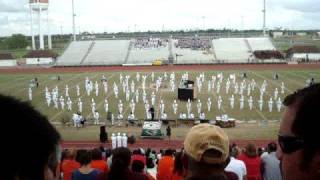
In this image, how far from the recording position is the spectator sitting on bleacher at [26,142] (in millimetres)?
1469

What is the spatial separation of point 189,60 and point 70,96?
34712 millimetres

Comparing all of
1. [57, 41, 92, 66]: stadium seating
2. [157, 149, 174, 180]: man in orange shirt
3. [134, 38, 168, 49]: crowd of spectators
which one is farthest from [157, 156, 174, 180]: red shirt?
[134, 38, 168, 49]: crowd of spectators

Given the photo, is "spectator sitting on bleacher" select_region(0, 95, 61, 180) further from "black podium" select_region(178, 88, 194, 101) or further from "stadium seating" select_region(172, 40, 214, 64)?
"stadium seating" select_region(172, 40, 214, 64)

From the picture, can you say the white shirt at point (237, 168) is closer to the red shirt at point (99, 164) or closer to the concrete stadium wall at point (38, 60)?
the red shirt at point (99, 164)

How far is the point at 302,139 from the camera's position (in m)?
1.87

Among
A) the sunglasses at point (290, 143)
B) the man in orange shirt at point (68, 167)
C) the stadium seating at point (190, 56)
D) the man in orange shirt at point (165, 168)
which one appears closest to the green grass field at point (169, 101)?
the man in orange shirt at point (68, 167)

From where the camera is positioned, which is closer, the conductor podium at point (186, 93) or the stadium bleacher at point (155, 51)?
the conductor podium at point (186, 93)

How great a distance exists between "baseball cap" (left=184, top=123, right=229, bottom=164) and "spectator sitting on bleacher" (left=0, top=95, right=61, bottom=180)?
4.18 ft

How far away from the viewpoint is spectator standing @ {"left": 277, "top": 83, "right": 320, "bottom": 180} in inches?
73.0

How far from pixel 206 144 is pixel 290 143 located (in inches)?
37.9

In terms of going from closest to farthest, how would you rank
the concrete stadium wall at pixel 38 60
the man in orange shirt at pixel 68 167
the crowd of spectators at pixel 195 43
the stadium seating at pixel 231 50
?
the man in orange shirt at pixel 68 167 < the stadium seating at pixel 231 50 < the concrete stadium wall at pixel 38 60 < the crowd of spectators at pixel 195 43

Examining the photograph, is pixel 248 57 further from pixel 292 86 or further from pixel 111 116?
pixel 111 116

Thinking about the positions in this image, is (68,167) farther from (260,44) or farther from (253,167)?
(260,44)

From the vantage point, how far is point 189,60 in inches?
2672
